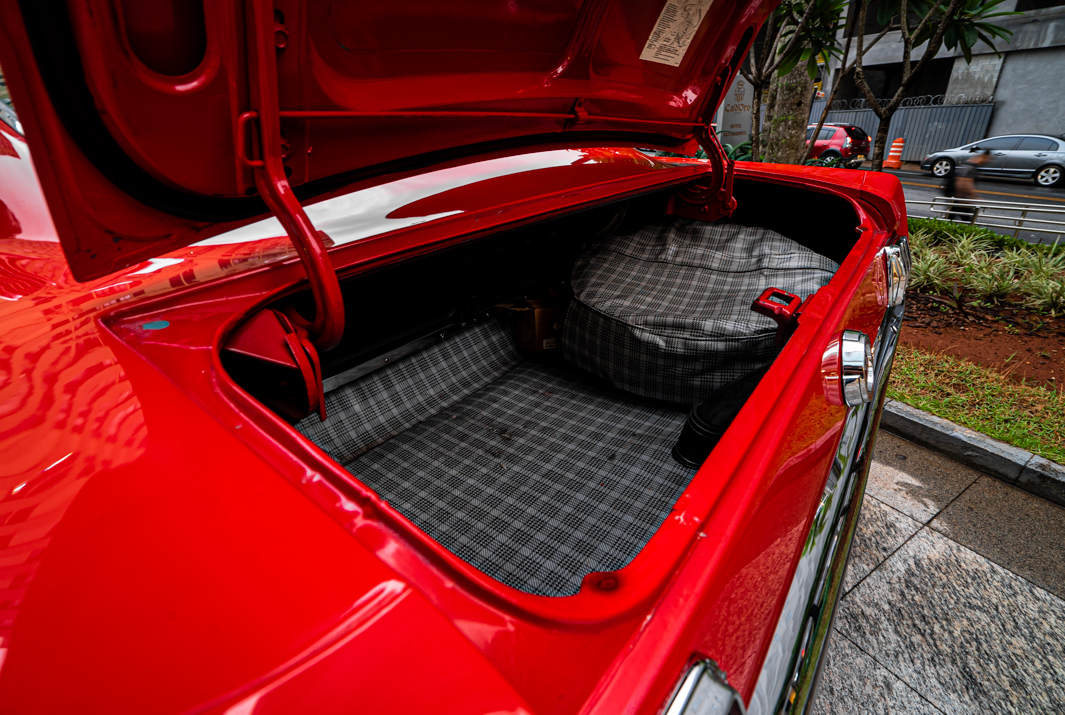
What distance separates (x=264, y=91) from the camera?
2.53ft

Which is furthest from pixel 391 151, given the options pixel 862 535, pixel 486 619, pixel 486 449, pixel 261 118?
pixel 862 535

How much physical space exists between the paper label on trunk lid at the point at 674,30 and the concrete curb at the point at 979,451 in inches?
Result: 82.4

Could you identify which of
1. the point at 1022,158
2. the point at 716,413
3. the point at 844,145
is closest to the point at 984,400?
the point at 716,413

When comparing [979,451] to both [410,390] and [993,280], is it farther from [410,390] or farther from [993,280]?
[410,390]

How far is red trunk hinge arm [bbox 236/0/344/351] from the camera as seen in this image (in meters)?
0.74

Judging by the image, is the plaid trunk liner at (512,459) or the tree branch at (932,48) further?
the tree branch at (932,48)

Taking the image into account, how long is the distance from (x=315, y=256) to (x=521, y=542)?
30.7 inches

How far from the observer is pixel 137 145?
2.37ft

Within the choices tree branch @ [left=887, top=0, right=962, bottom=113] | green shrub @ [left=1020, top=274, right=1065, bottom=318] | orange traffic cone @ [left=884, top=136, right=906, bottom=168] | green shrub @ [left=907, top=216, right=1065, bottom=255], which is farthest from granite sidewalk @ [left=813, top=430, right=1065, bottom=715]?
orange traffic cone @ [left=884, top=136, right=906, bottom=168]

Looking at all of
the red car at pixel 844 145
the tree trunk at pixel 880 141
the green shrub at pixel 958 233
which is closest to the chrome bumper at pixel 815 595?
the tree trunk at pixel 880 141

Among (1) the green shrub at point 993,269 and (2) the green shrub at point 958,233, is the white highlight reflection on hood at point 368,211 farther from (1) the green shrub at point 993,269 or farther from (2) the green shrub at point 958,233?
(2) the green shrub at point 958,233

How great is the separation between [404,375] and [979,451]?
251 centimetres

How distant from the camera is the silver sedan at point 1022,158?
436 inches

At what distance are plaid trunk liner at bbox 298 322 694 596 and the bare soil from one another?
2.51 metres
